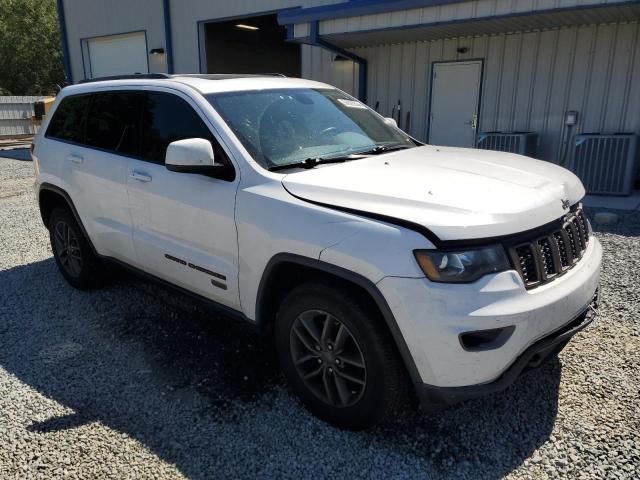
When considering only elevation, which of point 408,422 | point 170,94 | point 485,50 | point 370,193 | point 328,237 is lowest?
point 408,422

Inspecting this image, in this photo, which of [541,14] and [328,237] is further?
[541,14]

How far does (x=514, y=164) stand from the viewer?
320cm

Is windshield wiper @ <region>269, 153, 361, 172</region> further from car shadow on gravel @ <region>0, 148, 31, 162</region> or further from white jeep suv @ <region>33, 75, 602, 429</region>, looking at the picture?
car shadow on gravel @ <region>0, 148, 31, 162</region>

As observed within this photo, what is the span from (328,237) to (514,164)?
1.46 m

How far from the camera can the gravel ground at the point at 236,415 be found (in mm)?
2510

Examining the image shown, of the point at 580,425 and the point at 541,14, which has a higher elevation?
the point at 541,14

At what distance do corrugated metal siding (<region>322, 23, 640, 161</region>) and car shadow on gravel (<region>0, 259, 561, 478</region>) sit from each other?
7.21 m

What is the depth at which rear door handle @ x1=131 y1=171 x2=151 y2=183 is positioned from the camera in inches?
137

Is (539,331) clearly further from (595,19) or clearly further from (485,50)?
(485,50)

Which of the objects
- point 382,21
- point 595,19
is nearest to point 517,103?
point 595,19

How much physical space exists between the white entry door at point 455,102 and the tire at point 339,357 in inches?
330

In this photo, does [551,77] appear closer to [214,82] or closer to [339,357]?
[214,82]

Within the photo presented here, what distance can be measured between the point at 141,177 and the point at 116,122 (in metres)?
0.73


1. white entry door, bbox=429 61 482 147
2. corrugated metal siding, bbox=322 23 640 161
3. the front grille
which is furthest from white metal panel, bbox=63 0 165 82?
the front grille
